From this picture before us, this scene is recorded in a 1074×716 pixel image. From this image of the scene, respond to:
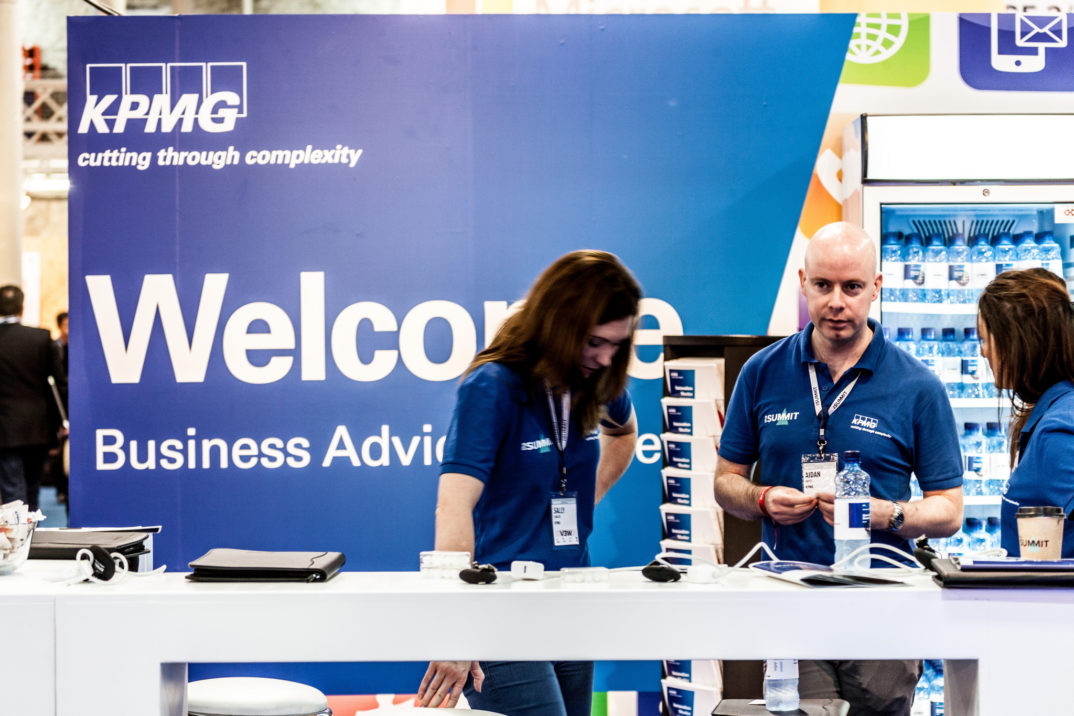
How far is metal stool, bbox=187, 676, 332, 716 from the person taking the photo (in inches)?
89.2

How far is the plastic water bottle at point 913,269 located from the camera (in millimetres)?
4320

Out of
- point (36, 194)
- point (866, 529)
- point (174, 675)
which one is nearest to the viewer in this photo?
point (174, 675)

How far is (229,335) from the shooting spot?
4.46 meters

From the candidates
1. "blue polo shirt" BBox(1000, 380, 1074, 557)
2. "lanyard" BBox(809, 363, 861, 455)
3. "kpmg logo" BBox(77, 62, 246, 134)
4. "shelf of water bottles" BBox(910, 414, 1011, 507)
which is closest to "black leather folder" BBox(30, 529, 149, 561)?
"lanyard" BBox(809, 363, 861, 455)

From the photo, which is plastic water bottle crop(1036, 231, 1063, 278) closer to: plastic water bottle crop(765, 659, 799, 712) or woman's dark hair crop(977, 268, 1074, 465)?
woman's dark hair crop(977, 268, 1074, 465)

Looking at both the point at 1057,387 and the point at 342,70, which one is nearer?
the point at 1057,387

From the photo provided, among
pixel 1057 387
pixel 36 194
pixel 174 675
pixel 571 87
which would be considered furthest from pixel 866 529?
pixel 36 194

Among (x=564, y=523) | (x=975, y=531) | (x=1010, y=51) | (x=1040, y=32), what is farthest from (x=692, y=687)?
(x=1040, y=32)

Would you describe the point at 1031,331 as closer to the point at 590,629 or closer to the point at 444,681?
the point at 590,629

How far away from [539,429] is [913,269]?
8.35 ft

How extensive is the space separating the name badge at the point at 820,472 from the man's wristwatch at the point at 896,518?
0.15m

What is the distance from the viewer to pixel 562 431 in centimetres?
240

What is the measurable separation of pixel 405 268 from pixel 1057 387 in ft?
8.53

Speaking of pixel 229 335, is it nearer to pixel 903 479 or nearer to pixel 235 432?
pixel 235 432
